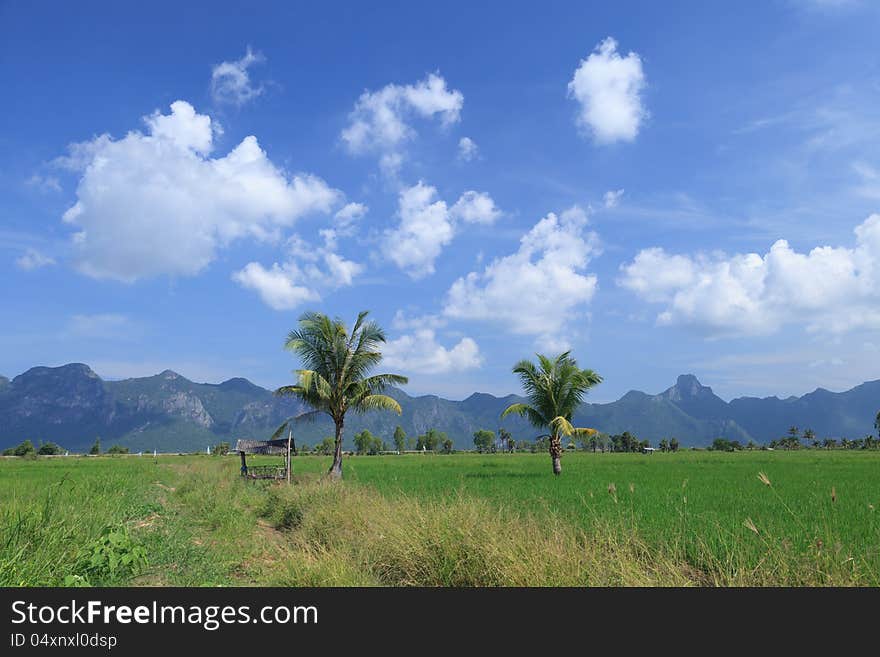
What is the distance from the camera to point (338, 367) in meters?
25.6

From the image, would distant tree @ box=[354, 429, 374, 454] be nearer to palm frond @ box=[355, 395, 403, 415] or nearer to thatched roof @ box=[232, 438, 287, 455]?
thatched roof @ box=[232, 438, 287, 455]

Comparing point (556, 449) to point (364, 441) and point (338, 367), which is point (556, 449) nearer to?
point (338, 367)

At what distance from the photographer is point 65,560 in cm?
681

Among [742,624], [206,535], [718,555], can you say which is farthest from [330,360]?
[742,624]

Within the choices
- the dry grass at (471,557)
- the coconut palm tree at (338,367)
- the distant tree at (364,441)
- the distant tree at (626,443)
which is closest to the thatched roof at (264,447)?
the coconut palm tree at (338,367)

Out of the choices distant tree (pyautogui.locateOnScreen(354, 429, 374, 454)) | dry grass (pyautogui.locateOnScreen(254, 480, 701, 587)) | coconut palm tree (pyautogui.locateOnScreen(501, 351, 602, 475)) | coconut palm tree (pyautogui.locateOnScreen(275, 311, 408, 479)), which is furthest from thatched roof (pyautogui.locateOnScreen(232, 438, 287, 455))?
distant tree (pyautogui.locateOnScreen(354, 429, 374, 454))

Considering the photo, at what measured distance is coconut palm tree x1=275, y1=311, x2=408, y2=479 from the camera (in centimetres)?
2544

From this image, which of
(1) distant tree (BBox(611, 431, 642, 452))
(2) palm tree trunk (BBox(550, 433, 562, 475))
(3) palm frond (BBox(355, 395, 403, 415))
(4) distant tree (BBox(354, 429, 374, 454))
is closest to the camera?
(3) palm frond (BBox(355, 395, 403, 415))

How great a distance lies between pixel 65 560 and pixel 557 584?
6109 millimetres

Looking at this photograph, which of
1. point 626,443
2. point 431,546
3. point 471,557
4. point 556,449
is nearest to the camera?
point 471,557

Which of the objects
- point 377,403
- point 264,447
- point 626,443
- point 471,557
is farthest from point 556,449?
point 626,443

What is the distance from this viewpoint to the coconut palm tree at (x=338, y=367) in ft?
83.5

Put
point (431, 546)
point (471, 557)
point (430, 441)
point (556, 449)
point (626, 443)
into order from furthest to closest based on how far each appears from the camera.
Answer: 1. point (430, 441)
2. point (626, 443)
3. point (556, 449)
4. point (431, 546)
5. point (471, 557)

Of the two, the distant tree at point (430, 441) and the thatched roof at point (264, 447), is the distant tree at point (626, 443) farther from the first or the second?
the thatched roof at point (264, 447)
